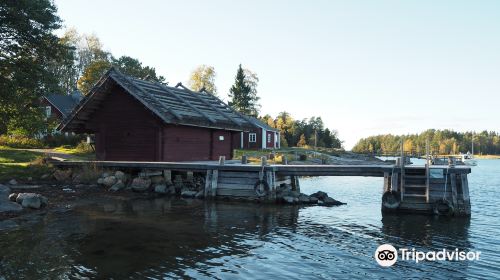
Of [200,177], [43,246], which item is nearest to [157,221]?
[43,246]

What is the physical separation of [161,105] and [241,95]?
166ft

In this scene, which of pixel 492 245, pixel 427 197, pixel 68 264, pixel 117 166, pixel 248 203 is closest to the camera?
pixel 68 264

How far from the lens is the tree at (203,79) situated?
225 feet

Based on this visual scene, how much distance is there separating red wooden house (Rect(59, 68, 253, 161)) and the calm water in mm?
7055

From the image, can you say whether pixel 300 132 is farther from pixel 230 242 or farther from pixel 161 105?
pixel 230 242

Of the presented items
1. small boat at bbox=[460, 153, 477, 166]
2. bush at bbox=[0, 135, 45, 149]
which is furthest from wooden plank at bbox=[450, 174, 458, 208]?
bush at bbox=[0, 135, 45, 149]

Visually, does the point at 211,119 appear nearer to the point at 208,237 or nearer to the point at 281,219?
the point at 281,219

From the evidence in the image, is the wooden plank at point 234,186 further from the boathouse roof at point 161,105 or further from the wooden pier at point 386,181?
the boathouse roof at point 161,105

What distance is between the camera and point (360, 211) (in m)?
19.6

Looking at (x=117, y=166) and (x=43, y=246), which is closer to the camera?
(x=43, y=246)

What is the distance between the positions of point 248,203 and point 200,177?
6.51 metres

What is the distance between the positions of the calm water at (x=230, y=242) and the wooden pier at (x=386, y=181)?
0.93 m

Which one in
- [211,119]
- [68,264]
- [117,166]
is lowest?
[68,264]

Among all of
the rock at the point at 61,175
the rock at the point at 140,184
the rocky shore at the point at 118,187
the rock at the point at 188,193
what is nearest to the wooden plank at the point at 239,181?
the rocky shore at the point at 118,187
